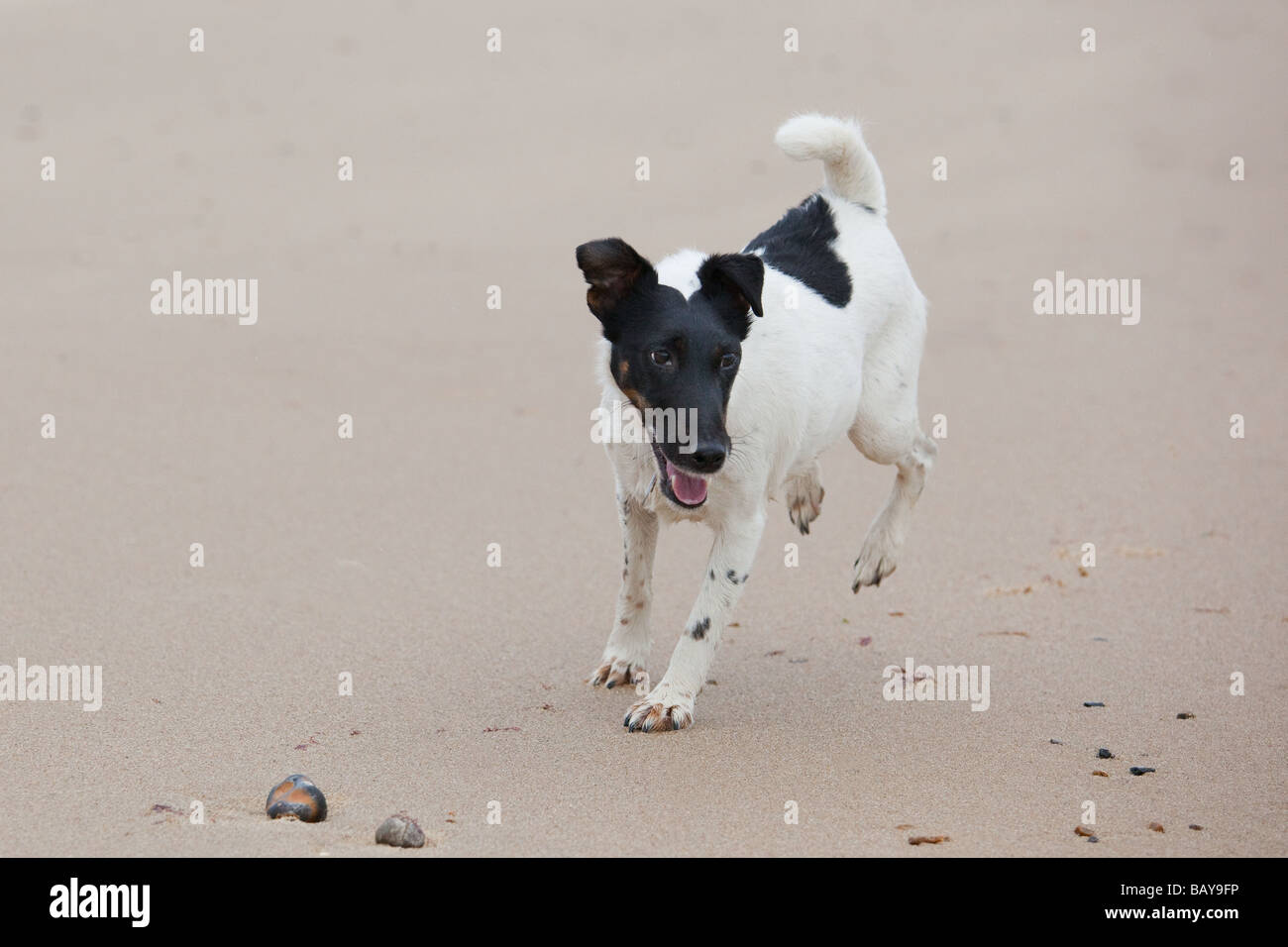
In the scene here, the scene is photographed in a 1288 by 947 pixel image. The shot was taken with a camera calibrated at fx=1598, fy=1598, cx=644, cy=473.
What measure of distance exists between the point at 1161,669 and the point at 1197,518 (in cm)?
191

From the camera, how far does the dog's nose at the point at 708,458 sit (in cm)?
434

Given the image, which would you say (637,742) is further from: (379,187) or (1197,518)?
(379,187)

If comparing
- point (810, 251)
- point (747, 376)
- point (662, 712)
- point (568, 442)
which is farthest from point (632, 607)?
point (568, 442)

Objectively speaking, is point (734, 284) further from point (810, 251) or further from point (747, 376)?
point (810, 251)

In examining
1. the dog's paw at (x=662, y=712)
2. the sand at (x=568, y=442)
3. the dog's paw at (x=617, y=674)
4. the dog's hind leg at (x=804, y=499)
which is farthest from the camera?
the dog's hind leg at (x=804, y=499)

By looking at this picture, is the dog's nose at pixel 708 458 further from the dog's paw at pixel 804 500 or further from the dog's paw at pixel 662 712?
the dog's paw at pixel 804 500

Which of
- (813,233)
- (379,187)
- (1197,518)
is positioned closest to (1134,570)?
(1197,518)

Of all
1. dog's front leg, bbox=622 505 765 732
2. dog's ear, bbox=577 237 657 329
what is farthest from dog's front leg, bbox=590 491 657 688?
dog's ear, bbox=577 237 657 329

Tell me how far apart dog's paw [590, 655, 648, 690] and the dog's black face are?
81 cm

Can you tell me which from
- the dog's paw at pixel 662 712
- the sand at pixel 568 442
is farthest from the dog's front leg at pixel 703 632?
the sand at pixel 568 442

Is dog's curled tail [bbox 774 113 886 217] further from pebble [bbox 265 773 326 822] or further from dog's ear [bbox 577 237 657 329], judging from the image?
pebble [bbox 265 773 326 822]

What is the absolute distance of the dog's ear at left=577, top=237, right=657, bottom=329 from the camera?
15.1ft

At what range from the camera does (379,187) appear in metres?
12.4

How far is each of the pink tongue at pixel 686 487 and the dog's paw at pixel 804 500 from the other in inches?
60.6
